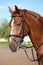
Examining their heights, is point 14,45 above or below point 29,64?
above

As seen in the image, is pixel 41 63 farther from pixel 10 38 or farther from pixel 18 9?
pixel 18 9

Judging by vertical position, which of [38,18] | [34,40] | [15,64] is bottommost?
[15,64]

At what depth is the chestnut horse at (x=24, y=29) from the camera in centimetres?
540

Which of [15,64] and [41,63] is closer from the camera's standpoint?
[41,63]

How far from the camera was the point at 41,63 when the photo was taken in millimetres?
5238

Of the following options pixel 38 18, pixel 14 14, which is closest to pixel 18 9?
pixel 14 14

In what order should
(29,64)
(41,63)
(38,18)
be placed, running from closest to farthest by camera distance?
(41,63), (38,18), (29,64)

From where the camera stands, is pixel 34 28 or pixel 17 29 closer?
pixel 17 29

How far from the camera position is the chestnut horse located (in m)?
5.40

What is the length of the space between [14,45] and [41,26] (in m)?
0.72

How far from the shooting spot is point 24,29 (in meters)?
5.44

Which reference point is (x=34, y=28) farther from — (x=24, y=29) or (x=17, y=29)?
(x=17, y=29)

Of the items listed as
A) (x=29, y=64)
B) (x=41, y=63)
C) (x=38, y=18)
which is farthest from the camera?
(x=29, y=64)

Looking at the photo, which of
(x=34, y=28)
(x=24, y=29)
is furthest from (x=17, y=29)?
(x=34, y=28)
